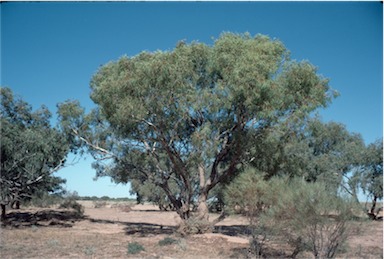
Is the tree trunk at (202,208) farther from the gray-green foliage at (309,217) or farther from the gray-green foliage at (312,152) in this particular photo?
the gray-green foliage at (309,217)

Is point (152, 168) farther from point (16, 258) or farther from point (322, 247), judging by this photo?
point (322, 247)

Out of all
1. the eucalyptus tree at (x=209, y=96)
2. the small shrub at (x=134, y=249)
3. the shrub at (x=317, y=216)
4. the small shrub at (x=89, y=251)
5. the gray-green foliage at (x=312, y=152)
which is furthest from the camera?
the gray-green foliage at (x=312, y=152)

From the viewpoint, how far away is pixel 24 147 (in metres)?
22.4

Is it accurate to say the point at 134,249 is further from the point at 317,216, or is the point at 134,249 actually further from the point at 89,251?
the point at 317,216

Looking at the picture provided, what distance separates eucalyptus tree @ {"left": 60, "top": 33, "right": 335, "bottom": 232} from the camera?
54.3ft

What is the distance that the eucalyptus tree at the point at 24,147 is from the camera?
22.2 meters

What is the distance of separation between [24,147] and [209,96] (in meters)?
11.9

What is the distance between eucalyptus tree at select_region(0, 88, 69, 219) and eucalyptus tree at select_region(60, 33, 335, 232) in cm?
574

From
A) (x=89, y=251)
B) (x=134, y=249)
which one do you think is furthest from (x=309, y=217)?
(x=89, y=251)

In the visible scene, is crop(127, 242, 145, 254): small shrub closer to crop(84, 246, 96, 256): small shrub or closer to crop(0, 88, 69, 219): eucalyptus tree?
crop(84, 246, 96, 256): small shrub

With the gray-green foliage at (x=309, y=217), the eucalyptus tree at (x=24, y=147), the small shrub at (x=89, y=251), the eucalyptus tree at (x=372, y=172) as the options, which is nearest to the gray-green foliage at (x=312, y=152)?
the eucalyptus tree at (x=372, y=172)

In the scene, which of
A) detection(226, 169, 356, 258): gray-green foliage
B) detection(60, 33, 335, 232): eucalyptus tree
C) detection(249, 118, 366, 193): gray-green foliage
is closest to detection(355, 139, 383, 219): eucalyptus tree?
detection(249, 118, 366, 193): gray-green foliage

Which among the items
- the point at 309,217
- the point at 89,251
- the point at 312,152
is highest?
Answer: the point at 312,152

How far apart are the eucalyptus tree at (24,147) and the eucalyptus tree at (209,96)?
5.74m
